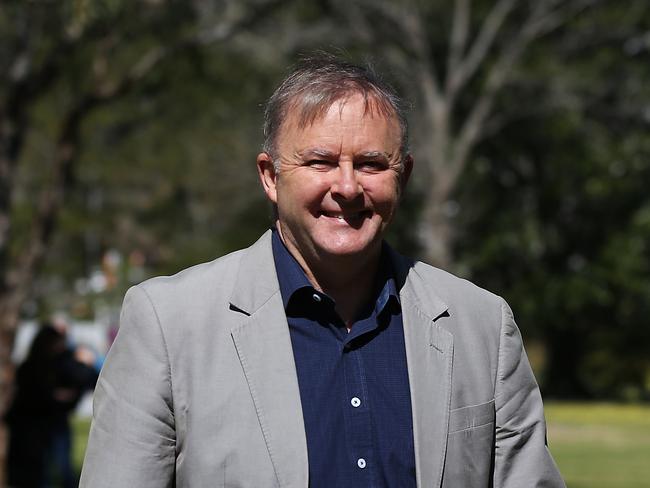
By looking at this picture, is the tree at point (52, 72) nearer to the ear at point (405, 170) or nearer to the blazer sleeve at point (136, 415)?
the ear at point (405, 170)

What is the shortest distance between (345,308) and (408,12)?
25.1 metres

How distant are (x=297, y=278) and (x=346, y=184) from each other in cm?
28

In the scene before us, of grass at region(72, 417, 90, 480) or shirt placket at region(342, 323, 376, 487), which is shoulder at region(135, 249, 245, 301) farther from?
grass at region(72, 417, 90, 480)

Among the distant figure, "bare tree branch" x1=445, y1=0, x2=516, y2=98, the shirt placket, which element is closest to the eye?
the shirt placket

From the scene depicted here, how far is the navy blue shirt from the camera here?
2926 millimetres

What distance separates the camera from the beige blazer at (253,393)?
2.89 metres

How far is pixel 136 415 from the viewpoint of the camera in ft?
9.52

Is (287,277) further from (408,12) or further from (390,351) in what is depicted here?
(408,12)

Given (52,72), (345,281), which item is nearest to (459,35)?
(52,72)

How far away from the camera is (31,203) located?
39469 millimetres

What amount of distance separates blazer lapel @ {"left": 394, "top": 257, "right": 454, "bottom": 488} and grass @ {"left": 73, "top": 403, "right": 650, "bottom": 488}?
13.0m

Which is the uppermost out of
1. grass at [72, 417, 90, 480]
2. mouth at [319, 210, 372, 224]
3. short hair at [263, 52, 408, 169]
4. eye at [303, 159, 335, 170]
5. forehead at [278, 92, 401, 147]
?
grass at [72, 417, 90, 480]

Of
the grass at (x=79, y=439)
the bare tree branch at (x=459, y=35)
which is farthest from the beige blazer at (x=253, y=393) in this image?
the bare tree branch at (x=459, y=35)

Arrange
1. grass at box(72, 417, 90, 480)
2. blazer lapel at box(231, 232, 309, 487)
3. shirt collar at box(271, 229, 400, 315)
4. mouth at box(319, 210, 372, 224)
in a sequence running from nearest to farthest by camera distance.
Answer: blazer lapel at box(231, 232, 309, 487) → mouth at box(319, 210, 372, 224) → shirt collar at box(271, 229, 400, 315) → grass at box(72, 417, 90, 480)
